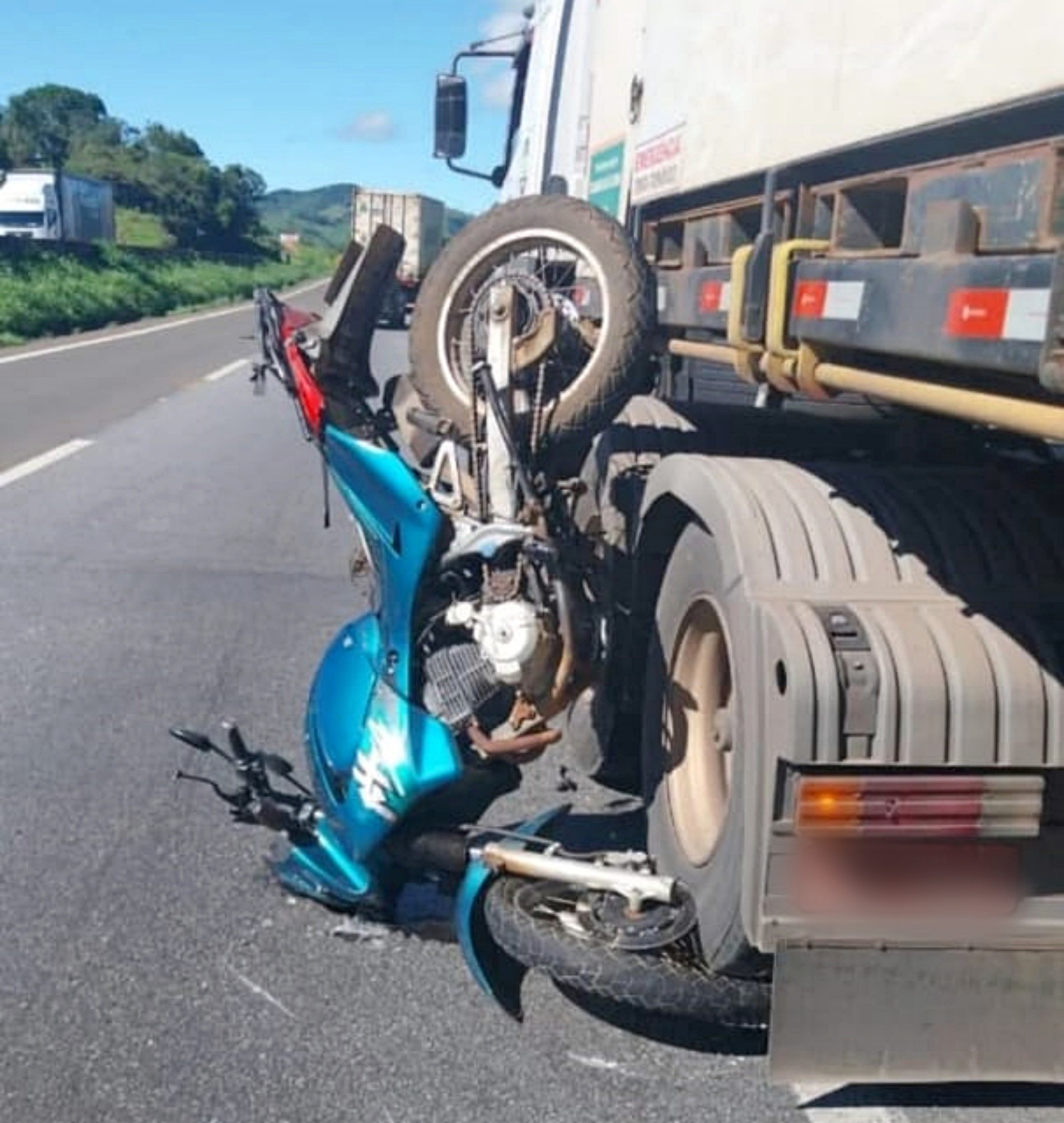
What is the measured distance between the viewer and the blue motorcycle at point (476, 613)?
3615 mm

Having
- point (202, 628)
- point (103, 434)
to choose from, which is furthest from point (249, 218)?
point (202, 628)

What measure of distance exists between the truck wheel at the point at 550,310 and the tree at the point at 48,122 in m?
107

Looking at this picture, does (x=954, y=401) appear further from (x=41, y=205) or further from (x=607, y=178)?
(x=41, y=205)

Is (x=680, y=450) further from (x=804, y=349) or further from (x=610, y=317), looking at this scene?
(x=804, y=349)

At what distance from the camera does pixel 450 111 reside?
34.3 ft

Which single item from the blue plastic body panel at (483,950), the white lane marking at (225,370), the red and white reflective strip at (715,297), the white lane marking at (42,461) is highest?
the red and white reflective strip at (715,297)

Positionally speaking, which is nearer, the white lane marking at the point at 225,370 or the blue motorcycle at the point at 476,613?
the blue motorcycle at the point at 476,613

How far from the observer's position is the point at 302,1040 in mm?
3562

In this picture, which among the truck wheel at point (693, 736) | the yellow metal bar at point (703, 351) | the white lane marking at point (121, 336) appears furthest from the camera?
the white lane marking at point (121, 336)

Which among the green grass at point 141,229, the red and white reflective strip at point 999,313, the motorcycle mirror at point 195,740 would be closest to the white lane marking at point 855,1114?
the red and white reflective strip at point 999,313

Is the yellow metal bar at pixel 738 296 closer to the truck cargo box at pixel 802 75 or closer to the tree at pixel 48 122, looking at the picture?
the truck cargo box at pixel 802 75

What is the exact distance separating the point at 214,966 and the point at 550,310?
6.27ft

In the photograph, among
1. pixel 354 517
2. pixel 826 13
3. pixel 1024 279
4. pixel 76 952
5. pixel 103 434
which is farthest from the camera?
pixel 103 434

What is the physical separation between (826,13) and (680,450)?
193 cm
